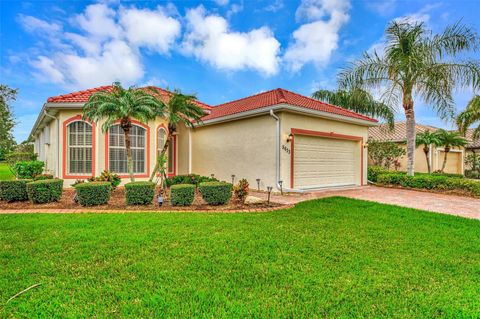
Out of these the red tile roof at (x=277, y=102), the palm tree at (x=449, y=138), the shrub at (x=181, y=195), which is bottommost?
the shrub at (x=181, y=195)

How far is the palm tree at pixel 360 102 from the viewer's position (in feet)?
45.6

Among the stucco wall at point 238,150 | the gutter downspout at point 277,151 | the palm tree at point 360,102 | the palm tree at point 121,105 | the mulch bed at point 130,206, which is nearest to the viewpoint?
the mulch bed at point 130,206

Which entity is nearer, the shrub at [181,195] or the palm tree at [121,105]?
the shrub at [181,195]

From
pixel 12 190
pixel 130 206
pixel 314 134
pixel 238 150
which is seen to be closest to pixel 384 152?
pixel 314 134

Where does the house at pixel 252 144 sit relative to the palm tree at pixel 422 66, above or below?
below

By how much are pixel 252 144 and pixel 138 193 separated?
5.78m

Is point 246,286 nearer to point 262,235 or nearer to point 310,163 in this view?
point 262,235

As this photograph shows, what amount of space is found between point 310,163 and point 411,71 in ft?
20.7

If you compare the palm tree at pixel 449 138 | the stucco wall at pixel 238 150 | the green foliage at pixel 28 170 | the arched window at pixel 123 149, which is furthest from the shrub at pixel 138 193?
the palm tree at pixel 449 138

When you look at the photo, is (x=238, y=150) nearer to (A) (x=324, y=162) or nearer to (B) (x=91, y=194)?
(A) (x=324, y=162)

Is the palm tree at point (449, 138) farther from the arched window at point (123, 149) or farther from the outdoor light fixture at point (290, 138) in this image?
the arched window at point (123, 149)

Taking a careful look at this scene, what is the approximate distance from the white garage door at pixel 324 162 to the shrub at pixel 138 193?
6.32 meters

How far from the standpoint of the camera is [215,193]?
26.0 feet

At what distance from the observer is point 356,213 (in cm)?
724
